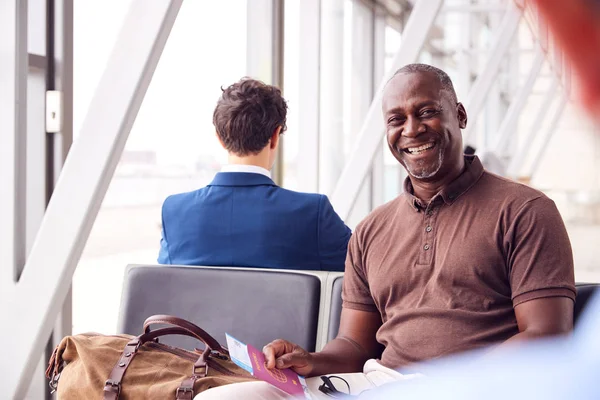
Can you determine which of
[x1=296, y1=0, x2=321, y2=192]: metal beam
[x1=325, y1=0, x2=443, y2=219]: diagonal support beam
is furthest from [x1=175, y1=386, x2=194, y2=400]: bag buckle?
[x1=296, y1=0, x2=321, y2=192]: metal beam

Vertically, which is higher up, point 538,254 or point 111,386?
point 538,254

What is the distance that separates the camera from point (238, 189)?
8.40 ft

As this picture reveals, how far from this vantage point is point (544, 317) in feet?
5.42

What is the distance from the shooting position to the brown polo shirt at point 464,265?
173 centimetres

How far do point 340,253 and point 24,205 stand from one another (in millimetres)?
1299

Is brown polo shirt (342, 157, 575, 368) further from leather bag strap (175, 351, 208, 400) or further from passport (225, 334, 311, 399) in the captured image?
leather bag strap (175, 351, 208, 400)

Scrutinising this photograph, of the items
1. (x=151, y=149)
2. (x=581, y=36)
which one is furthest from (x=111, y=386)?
(x=151, y=149)

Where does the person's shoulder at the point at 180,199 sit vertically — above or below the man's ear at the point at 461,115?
below

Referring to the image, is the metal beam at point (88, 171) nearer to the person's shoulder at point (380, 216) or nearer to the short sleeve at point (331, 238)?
the short sleeve at point (331, 238)


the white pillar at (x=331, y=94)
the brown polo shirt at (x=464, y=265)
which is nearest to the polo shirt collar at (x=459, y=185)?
the brown polo shirt at (x=464, y=265)

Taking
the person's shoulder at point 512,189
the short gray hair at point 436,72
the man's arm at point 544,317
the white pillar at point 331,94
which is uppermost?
the white pillar at point 331,94

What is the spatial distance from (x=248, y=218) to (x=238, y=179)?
157 mm

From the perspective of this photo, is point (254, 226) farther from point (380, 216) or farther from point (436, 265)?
point (436, 265)

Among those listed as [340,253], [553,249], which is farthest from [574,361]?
[340,253]
